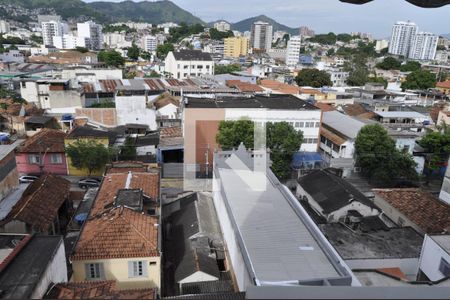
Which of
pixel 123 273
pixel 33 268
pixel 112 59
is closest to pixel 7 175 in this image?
pixel 123 273

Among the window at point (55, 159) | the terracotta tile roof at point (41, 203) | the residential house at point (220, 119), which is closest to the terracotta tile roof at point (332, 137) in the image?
the residential house at point (220, 119)

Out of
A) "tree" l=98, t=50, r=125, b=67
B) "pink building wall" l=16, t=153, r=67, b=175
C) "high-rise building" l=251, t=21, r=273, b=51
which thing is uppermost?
"high-rise building" l=251, t=21, r=273, b=51

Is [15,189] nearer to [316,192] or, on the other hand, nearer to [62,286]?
[62,286]

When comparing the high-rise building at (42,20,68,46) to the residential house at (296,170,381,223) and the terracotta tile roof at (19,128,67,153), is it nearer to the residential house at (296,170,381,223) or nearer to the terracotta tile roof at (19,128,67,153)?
the terracotta tile roof at (19,128,67,153)

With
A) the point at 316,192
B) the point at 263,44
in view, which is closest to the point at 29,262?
the point at 316,192

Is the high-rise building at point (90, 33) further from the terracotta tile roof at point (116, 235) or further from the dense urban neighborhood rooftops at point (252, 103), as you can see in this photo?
the terracotta tile roof at point (116, 235)

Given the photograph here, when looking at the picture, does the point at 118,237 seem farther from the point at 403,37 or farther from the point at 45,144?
the point at 403,37

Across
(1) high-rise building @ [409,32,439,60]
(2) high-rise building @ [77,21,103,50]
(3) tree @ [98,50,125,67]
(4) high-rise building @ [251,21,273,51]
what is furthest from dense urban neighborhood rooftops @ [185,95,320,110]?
(1) high-rise building @ [409,32,439,60]
